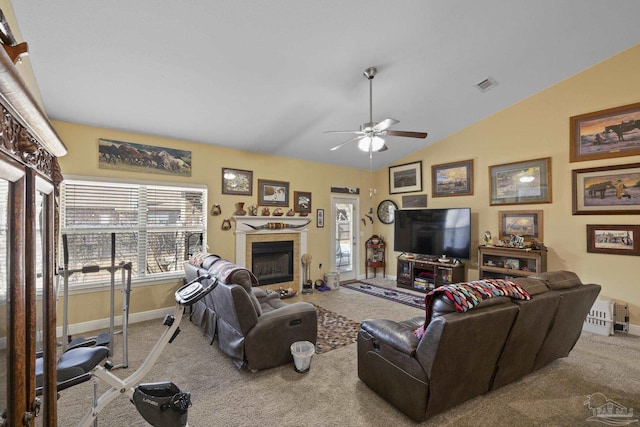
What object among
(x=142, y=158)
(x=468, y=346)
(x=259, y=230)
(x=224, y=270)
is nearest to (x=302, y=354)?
(x=224, y=270)

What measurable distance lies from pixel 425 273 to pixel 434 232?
0.89m

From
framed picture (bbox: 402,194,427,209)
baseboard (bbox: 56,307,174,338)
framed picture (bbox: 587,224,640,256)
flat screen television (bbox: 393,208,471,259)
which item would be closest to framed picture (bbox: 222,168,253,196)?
baseboard (bbox: 56,307,174,338)

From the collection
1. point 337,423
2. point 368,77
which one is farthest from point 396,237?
point 337,423

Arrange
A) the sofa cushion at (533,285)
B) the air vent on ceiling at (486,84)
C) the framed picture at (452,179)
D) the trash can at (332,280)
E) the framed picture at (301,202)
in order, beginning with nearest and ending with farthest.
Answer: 1. the sofa cushion at (533,285)
2. the air vent on ceiling at (486,84)
3. the framed picture at (452,179)
4. the framed picture at (301,202)
5. the trash can at (332,280)

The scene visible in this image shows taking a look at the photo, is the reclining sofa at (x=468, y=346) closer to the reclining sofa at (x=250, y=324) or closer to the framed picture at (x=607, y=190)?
the reclining sofa at (x=250, y=324)

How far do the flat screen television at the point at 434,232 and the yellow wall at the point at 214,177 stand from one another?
123 cm

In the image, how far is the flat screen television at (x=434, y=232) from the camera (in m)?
5.20

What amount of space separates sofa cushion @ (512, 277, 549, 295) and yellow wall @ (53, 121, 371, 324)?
413 centimetres

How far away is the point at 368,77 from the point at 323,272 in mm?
4094

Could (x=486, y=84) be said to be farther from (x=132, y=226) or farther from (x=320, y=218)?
(x=132, y=226)

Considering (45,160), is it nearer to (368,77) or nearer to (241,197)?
(368,77)

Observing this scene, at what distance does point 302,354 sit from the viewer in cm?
270

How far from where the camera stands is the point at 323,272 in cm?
629

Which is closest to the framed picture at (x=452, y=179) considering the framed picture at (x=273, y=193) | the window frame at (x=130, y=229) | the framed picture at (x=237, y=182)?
the framed picture at (x=273, y=193)
